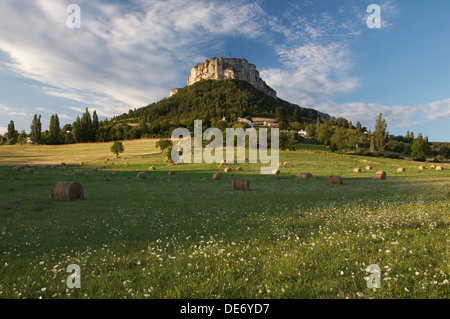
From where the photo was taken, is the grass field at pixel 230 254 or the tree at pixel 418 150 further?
the tree at pixel 418 150

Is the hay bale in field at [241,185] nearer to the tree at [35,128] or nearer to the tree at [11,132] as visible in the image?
the tree at [35,128]

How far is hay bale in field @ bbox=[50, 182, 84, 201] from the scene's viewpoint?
17391mm

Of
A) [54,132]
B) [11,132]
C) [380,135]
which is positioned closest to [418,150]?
[380,135]

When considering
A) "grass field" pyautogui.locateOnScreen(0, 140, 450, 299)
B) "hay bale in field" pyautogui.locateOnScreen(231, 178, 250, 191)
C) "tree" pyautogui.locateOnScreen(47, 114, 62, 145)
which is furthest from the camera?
"tree" pyautogui.locateOnScreen(47, 114, 62, 145)

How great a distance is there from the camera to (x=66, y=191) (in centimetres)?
1741

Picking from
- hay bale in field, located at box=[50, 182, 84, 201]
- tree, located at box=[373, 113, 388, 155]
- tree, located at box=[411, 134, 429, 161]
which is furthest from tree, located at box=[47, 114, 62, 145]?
tree, located at box=[411, 134, 429, 161]

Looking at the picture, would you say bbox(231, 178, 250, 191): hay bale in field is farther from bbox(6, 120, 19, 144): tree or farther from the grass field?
bbox(6, 120, 19, 144): tree

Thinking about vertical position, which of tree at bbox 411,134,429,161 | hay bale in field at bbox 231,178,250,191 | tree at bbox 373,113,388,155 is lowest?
hay bale in field at bbox 231,178,250,191

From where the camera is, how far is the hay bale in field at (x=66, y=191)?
1739cm

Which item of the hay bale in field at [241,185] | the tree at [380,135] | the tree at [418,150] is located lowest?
the hay bale in field at [241,185]

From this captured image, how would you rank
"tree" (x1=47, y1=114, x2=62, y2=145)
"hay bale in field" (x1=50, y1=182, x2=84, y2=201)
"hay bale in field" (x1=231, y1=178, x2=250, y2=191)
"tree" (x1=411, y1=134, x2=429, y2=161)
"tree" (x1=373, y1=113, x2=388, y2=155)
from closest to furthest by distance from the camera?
"hay bale in field" (x1=50, y1=182, x2=84, y2=201) < "hay bale in field" (x1=231, y1=178, x2=250, y2=191) < "tree" (x1=411, y1=134, x2=429, y2=161) < "tree" (x1=373, y1=113, x2=388, y2=155) < "tree" (x1=47, y1=114, x2=62, y2=145)

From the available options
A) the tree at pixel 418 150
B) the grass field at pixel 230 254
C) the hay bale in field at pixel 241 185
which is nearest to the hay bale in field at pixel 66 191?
the grass field at pixel 230 254
